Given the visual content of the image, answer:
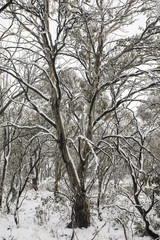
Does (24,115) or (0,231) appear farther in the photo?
(24,115)

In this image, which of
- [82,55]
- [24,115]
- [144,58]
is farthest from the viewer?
[24,115]

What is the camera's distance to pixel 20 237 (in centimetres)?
388

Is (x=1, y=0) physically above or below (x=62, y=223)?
above

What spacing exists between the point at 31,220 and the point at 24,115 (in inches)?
239

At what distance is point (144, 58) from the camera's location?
4.70m

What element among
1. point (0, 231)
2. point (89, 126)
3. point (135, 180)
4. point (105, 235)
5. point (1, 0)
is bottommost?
point (105, 235)

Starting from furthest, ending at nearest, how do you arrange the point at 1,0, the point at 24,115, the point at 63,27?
the point at 24,115 → the point at 1,0 → the point at 63,27

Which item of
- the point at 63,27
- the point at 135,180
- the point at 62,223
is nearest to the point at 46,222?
the point at 62,223

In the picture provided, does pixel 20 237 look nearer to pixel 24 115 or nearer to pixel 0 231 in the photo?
pixel 0 231

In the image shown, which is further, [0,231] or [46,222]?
[46,222]

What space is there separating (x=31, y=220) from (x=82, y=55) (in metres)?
5.96

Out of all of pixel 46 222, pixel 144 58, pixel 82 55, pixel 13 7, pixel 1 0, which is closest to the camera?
pixel 13 7

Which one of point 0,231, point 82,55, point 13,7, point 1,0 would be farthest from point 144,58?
point 0,231

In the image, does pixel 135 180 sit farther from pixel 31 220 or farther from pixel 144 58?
pixel 31 220
